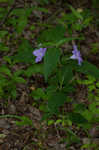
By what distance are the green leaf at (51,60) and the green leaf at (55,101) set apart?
270 millimetres

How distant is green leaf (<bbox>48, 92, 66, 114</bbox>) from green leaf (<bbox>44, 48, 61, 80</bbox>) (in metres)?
0.27

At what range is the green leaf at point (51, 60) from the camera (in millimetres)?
1759

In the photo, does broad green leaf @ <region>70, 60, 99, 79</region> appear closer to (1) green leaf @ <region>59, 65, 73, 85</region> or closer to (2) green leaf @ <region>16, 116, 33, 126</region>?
(1) green leaf @ <region>59, 65, 73, 85</region>

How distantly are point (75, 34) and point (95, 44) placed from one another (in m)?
0.41

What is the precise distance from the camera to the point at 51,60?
1790 mm

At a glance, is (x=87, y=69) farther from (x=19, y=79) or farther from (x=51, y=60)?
(x=19, y=79)

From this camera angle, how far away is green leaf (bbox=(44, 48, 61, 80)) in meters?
1.76

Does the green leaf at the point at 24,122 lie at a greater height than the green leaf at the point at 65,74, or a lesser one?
lesser

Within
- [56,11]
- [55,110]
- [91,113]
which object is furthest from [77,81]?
[56,11]

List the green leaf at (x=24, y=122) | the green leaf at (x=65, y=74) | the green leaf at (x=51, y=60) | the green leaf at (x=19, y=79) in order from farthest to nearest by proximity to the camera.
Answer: the green leaf at (x=19, y=79) → the green leaf at (x=24, y=122) → the green leaf at (x=65, y=74) → the green leaf at (x=51, y=60)

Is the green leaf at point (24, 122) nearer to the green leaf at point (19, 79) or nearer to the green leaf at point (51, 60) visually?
the green leaf at point (19, 79)

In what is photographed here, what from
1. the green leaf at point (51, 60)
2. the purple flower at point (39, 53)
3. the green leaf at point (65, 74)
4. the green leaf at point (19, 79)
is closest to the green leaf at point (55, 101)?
the green leaf at point (65, 74)

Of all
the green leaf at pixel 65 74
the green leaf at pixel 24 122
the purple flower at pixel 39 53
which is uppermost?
the purple flower at pixel 39 53

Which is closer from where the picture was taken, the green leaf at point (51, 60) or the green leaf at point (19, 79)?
the green leaf at point (51, 60)
